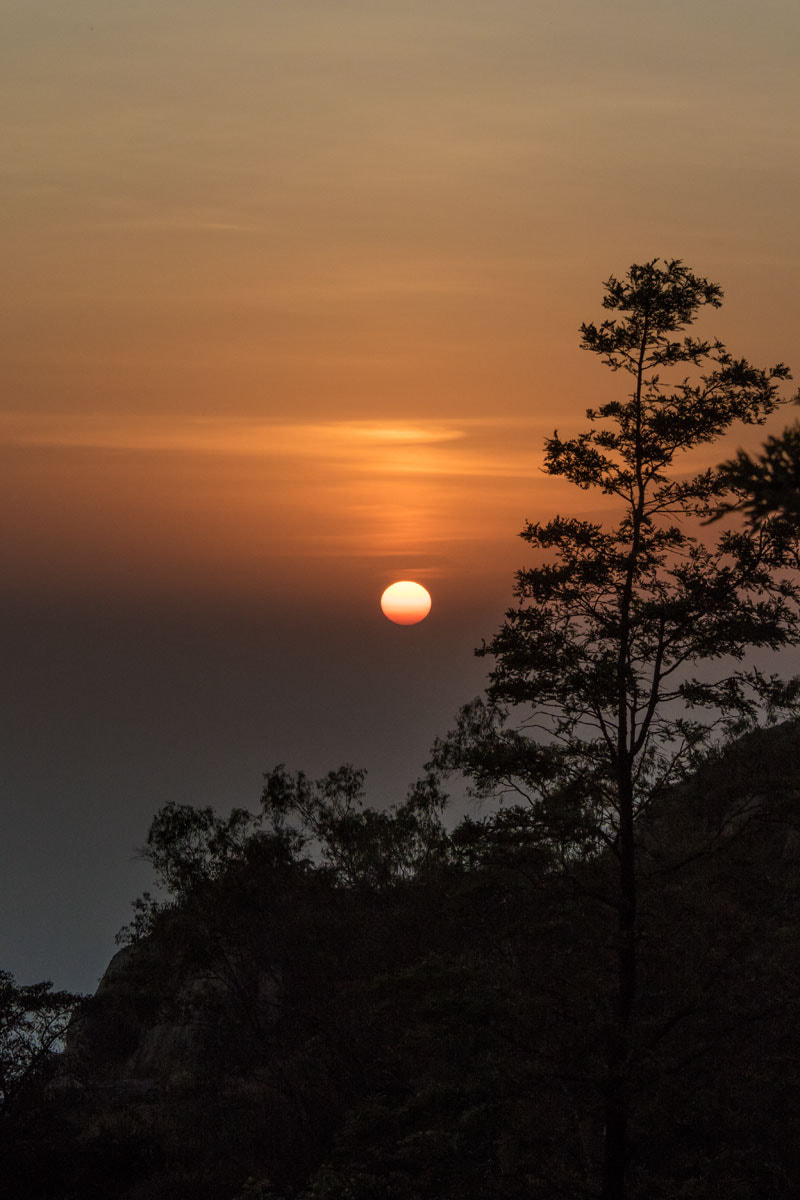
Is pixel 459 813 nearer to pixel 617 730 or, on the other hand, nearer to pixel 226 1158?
pixel 226 1158

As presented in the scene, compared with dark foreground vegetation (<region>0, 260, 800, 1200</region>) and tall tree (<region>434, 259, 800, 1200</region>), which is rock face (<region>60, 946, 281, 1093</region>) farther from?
tall tree (<region>434, 259, 800, 1200</region>)

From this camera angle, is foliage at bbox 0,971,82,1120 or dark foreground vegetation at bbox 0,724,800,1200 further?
foliage at bbox 0,971,82,1120

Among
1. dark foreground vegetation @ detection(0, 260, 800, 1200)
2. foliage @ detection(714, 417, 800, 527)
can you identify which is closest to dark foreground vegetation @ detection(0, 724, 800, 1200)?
dark foreground vegetation @ detection(0, 260, 800, 1200)

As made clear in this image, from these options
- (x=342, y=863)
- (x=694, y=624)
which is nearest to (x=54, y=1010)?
(x=342, y=863)

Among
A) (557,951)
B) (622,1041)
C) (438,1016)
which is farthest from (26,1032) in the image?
(622,1041)

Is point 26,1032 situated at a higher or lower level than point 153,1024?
lower

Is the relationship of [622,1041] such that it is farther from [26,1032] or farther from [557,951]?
[26,1032]

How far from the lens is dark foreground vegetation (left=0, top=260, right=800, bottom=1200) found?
838 inches

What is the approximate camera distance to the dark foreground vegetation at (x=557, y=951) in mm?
21297

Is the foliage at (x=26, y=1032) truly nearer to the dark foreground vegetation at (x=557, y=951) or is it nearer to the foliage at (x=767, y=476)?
the dark foreground vegetation at (x=557, y=951)

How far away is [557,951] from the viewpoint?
33.4m

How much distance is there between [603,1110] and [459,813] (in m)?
25.7

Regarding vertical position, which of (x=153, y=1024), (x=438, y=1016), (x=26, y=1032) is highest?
(x=153, y=1024)

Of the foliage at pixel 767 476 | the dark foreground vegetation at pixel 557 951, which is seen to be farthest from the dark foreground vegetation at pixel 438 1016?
the foliage at pixel 767 476
